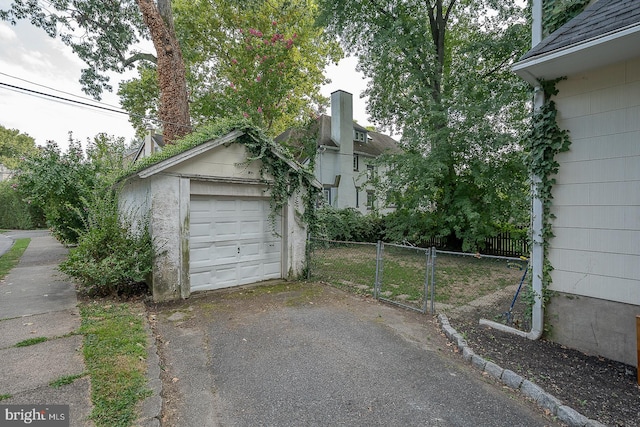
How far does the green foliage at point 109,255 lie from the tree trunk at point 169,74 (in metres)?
5.16

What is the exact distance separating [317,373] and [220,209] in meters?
4.49

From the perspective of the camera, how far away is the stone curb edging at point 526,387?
2673mm

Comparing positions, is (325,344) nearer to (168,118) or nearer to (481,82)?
(168,118)

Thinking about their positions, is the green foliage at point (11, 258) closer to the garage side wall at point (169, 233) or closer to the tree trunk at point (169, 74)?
the garage side wall at point (169, 233)

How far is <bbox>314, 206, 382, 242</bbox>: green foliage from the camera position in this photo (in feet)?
46.3

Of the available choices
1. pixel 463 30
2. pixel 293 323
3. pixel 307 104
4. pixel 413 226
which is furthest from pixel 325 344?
pixel 307 104

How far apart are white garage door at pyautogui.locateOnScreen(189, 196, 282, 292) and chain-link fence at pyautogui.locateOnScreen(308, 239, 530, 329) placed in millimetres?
1293

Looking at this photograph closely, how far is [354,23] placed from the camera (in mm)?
14086

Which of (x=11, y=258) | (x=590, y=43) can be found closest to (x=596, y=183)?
(x=590, y=43)

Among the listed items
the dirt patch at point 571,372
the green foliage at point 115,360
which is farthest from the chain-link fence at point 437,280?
the green foliage at point 115,360

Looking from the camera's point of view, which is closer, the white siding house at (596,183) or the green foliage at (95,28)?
the white siding house at (596,183)

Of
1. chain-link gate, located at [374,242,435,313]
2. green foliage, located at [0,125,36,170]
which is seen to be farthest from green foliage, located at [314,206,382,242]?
green foliage, located at [0,125,36,170]

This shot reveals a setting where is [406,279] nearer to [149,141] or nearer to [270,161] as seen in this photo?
[270,161]

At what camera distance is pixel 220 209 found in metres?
6.84
